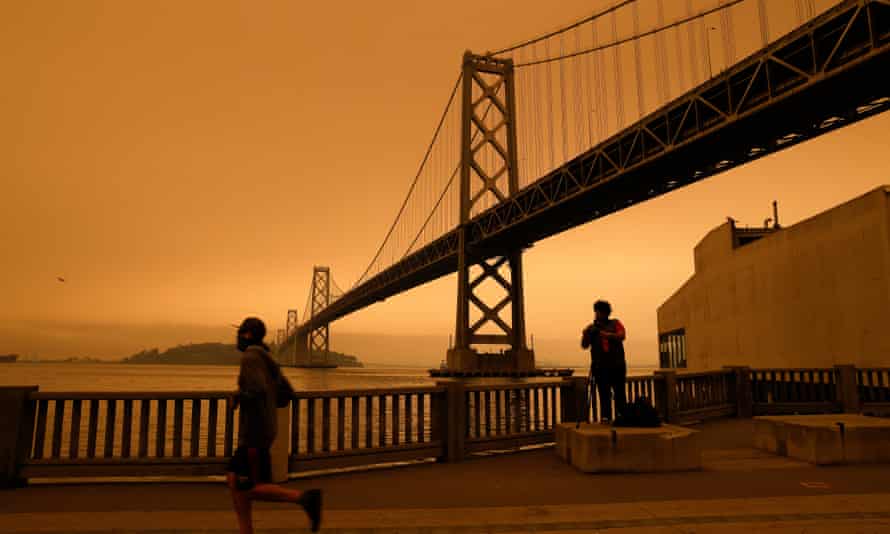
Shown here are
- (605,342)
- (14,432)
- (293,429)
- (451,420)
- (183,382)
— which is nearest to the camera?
(14,432)

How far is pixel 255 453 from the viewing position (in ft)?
14.4

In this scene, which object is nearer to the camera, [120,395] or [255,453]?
[255,453]

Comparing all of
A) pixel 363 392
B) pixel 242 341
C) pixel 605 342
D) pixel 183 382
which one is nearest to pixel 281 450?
pixel 363 392

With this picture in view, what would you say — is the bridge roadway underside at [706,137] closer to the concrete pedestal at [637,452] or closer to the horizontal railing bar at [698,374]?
the horizontal railing bar at [698,374]

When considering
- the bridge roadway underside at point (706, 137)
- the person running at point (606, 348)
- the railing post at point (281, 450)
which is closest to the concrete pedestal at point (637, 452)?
the person running at point (606, 348)

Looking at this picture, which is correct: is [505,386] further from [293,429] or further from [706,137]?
[706,137]

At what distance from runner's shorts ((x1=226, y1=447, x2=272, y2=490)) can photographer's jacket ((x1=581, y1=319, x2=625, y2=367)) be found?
4.67m

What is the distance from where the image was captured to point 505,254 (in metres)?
55.2

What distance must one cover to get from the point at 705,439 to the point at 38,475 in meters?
8.81

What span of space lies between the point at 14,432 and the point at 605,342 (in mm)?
6579

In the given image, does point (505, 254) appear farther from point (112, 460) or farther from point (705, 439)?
point (112, 460)

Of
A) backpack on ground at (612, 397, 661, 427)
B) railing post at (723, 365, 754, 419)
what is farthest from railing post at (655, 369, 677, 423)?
backpack on ground at (612, 397, 661, 427)

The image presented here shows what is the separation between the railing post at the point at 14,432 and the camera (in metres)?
6.54

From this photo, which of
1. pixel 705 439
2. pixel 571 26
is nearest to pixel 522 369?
pixel 571 26
